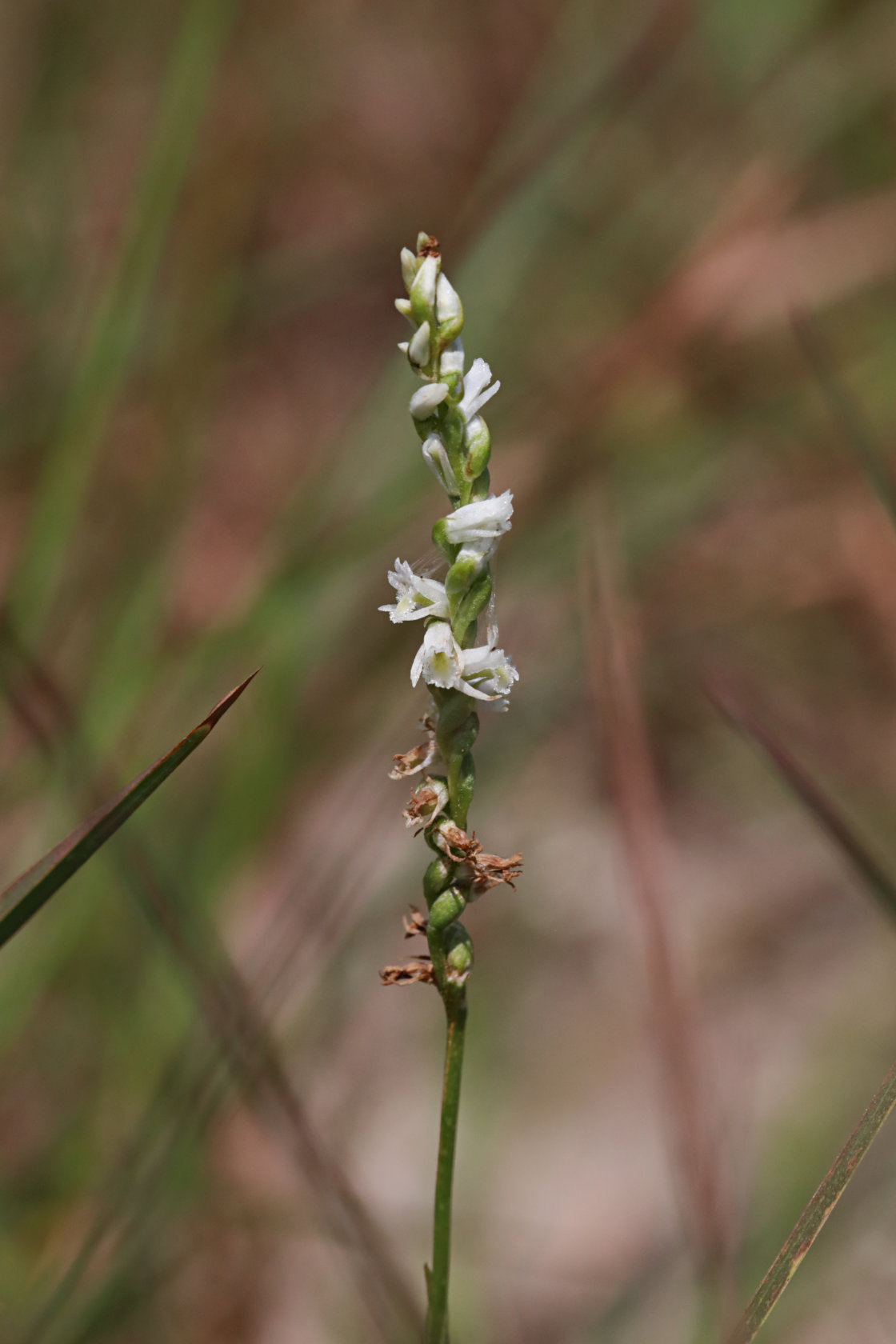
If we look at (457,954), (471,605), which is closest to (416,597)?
(471,605)

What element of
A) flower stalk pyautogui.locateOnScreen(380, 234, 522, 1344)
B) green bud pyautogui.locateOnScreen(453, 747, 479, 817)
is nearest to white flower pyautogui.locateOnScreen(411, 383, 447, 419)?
flower stalk pyautogui.locateOnScreen(380, 234, 522, 1344)

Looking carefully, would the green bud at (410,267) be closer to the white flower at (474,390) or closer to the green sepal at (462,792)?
the white flower at (474,390)

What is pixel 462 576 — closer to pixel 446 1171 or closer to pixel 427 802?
pixel 427 802

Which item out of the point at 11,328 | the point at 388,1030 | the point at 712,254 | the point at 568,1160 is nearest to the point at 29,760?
the point at 388,1030

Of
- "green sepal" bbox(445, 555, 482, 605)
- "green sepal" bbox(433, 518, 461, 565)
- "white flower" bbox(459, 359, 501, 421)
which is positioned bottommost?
"green sepal" bbox(445, 555, 482, 605)

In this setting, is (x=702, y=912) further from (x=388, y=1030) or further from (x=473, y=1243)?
(x=473, y=1243)

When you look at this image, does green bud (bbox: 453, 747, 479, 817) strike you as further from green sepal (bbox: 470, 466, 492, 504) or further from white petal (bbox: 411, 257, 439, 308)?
white petal (bbox: 411, 257, 439, 308)

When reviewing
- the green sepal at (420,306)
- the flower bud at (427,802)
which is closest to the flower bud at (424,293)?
the green sepal at (420,306)
